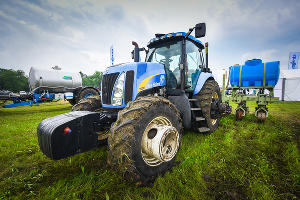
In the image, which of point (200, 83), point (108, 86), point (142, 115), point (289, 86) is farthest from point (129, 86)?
point (289, 86)

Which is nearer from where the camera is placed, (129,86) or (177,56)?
(129,86)

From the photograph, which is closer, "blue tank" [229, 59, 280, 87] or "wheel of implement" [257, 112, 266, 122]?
"wheel of implement" [257, 112, 266, 122]

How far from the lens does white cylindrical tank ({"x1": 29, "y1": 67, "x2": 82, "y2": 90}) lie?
873cm

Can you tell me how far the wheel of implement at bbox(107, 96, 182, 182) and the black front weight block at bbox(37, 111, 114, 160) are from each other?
0.34m

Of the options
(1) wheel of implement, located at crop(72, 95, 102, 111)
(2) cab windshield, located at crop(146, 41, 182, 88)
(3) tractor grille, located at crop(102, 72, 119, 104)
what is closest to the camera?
(3) tractor grille, located at crop(102, 72, 119, 104)

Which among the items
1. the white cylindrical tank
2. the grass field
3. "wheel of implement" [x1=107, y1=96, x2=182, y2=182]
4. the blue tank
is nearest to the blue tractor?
"wheel of implement" [x1=107, y1=96, x2=182, y2=182]

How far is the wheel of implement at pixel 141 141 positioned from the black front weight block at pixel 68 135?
34 centimetres

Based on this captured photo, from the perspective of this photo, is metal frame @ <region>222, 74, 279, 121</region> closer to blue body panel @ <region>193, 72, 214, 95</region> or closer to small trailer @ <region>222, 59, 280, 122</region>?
small trailer @ <region>222, 59, 280, 122</region>

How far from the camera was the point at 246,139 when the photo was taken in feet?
10.4

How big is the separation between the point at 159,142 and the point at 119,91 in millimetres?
1205

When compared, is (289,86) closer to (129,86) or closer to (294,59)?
(294,59)

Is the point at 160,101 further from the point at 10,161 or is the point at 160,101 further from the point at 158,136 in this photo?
the point at 10,161

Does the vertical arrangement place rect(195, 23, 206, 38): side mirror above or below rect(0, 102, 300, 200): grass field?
above

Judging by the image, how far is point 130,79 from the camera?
233cm
